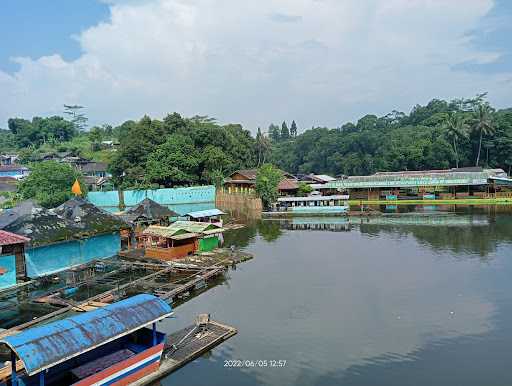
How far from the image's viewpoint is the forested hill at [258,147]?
55822mm

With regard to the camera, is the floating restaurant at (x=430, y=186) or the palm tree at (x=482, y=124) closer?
the floating restaurant at (x=430, y=186)

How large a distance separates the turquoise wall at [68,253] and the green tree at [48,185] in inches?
826

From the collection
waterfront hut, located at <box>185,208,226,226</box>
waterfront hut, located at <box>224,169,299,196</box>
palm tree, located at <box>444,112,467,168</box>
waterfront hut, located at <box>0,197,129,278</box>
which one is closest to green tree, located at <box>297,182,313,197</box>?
waterfront hut, located at <box>224,169,299,196</box>

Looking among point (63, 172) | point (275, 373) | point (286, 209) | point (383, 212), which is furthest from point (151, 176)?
point (275, 373)

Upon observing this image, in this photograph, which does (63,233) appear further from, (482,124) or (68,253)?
(482,124)

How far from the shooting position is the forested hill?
55822mm

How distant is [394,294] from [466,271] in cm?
565

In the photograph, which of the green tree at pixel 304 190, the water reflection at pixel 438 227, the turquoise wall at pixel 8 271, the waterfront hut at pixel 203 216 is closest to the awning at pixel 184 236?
the waterfront hut at pixel 203 216

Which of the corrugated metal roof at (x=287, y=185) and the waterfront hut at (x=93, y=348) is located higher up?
the corrugated metal roof at (x=287, y=185)

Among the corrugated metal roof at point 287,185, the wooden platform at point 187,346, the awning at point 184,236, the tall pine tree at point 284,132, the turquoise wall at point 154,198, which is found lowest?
the wooden platform at point 187,346

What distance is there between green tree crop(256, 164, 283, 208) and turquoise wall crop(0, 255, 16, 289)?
30.5 metres

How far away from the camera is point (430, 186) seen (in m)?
53.1

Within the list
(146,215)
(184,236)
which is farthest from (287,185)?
(184,236)

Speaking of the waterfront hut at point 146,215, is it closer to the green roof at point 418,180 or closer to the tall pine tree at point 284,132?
the green roof at point 418,180
